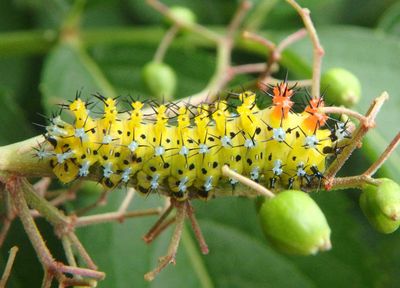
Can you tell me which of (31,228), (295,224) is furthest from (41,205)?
(295,224)

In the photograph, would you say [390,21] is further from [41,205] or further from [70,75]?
[41,205]

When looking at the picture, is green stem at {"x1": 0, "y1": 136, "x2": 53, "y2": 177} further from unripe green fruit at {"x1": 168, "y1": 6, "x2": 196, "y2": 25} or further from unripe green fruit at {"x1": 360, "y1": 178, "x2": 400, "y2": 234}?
unripe green fruit at {"x1": 168, "y1": 6, "x2": 196, "y2": 25}

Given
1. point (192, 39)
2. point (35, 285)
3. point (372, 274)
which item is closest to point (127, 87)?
point (192, 39)

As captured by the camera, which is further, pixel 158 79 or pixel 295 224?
pixel 158 79

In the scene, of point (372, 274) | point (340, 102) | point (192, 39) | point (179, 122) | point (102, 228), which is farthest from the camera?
point (192, 39)

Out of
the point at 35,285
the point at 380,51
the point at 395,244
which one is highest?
the point at 380,51

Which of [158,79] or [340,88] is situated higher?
[340,88]

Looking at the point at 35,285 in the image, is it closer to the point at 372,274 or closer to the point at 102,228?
the point at 102,228
